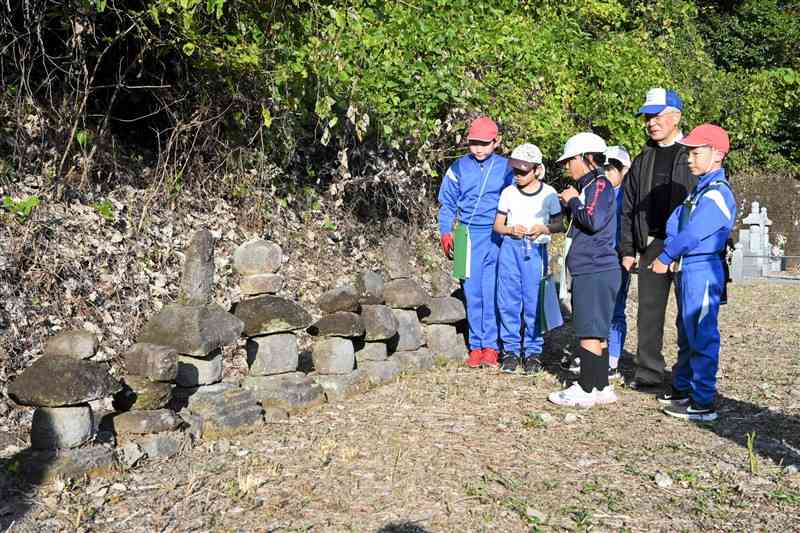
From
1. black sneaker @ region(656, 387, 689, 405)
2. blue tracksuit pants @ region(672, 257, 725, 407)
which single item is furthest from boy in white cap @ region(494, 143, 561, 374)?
A: blue tracksuit pants @ region(672, 257, 725, 407)

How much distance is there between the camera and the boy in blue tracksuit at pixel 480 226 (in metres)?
6.45

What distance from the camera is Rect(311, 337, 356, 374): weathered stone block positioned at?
17.9 ft

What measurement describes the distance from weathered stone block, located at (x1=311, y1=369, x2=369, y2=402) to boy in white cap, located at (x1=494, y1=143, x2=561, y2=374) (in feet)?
4.29

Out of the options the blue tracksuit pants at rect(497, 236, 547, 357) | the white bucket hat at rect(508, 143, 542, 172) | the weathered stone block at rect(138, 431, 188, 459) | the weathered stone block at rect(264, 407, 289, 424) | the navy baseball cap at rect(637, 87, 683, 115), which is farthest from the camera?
the blue tracksuit pants at rect(497, 236, 547, 357)

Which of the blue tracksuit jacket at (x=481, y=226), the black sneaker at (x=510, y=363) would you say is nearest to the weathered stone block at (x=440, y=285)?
the blue tracksuit jacket at (x=481, y=226)

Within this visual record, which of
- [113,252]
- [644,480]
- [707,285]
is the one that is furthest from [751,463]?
[113,252]

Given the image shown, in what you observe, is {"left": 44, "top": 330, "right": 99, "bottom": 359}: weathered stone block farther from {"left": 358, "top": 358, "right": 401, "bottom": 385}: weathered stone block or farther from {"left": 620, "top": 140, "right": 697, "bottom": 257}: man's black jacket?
{"left": 620, "top": 140, "right": 697, "bottom": 257}: man's black jacket

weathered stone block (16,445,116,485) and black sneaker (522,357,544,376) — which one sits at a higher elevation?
weathered stone block (16,445,116,485)

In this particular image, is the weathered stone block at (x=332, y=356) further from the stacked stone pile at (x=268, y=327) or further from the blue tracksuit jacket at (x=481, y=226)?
the blue tracksuit jacket at (x=481, y=226)

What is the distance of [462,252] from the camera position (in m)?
6.41

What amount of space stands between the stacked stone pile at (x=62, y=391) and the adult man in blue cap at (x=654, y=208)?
3627 millimetres

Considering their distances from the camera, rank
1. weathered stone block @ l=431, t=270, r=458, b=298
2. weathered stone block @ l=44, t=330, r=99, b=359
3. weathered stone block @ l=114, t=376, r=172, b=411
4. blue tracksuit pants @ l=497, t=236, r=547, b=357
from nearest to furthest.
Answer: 1. weathered stone block @ l=44, t=330, r=99, b=359
2. weathered stone block @ l=114, t=376, r=172, b=411
3. blue tracksuit pants @ l=497, t=236, r=547, b=357
4. weathered stone block @ l=431, t=270, r=458, b=298

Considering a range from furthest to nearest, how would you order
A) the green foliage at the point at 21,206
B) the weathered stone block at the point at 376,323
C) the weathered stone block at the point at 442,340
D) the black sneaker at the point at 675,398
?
the weathered stone block at the point at 442,340
the weathered stone block at the point at 376,323
the green foliage at the point at 21,206
the black sneaker at the point at 675,398

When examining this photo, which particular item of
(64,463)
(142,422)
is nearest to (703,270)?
(142,422)
